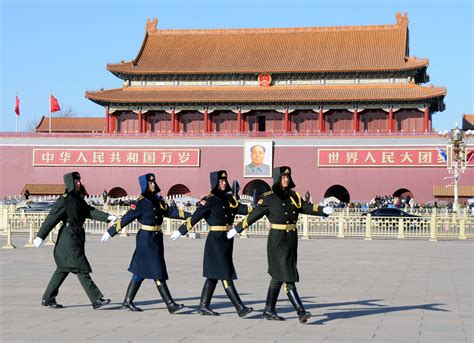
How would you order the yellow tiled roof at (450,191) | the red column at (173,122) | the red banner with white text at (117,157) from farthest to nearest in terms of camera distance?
the red column at (173,122) → the red banner with white text at (117,157) → the yellow tiled roof at (450,191)

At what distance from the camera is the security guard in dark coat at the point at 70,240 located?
33.7ft

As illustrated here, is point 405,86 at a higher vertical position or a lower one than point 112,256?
higher

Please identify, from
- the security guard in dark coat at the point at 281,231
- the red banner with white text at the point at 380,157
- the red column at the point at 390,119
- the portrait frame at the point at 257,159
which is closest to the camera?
the security guard in dark coat at the point at 281,231

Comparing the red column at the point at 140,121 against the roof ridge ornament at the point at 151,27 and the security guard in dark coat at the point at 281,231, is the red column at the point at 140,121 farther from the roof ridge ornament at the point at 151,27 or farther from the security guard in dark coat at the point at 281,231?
the security guard in dark coat at the point at 281,231

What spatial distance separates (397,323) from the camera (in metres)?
9.34

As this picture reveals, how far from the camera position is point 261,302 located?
1102 centimetres

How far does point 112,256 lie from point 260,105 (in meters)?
30.8

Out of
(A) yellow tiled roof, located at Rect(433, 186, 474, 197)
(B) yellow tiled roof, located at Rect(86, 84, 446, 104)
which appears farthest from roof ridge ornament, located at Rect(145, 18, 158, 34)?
(A) yellow tiled roof, located at Rect(433, 186, 474, 197)

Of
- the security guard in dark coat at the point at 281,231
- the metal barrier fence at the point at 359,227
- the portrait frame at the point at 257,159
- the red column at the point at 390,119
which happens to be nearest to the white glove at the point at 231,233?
the security guard in dark coat at the point at 281,231

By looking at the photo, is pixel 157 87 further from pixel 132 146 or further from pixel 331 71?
pixel 331 71

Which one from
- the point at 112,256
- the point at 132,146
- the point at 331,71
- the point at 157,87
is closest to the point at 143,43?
the point at 157,87

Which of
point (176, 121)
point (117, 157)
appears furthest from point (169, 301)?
point (176, 121)

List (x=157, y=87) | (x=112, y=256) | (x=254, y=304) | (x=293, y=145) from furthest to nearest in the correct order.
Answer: (x=157, y=87) → (x=293, y=145) → (x=112, y=256) → (x=254, y=304)

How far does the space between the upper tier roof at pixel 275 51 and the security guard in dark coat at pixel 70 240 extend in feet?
124
